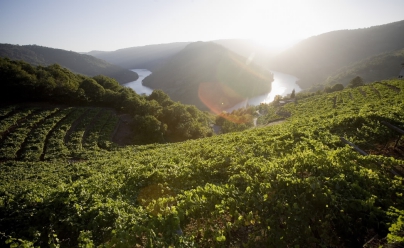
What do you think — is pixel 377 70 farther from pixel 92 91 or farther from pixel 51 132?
pixel 51 132

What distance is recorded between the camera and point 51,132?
32.9 meters

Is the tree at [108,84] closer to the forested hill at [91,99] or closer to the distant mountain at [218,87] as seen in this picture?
the forested hill at [91,99]

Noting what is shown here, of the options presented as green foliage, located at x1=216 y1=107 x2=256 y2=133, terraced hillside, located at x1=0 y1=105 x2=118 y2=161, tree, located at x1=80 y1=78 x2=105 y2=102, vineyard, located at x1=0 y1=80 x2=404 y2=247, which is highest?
tree, located at x1=80 y1=78 x2=105 y2=102

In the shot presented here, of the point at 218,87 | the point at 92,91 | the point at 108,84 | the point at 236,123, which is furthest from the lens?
the point at 218,87

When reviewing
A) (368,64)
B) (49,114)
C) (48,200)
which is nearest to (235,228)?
(48,200)

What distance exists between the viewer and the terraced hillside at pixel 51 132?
89.1 ft

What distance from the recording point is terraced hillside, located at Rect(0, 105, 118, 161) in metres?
27.2

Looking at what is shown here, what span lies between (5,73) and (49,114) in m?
16.0

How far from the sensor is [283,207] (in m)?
7.04

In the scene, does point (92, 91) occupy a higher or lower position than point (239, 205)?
higher

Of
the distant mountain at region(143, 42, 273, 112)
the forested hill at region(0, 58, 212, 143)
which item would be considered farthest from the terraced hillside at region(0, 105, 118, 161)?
the distant mountain at region(143, 42, 273, 112)

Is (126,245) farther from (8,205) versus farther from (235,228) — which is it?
(8,205)

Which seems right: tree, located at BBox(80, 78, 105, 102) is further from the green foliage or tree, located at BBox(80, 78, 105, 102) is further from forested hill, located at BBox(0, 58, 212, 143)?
the green foliage

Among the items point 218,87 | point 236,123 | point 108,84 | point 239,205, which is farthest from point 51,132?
point 218,87
